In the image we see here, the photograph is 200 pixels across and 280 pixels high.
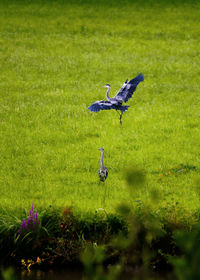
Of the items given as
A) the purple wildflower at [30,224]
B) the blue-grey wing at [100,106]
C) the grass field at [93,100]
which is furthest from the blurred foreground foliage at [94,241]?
the blue-grey wing at [100,106]

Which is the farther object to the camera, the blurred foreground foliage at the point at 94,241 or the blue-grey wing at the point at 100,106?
the blue-grey wing at the point at 100,106

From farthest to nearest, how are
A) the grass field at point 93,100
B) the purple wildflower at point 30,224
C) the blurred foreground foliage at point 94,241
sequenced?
the grass field at point 93,100
the purple wildflower at point 30,224
the blurred foreground foliage at point 94,241

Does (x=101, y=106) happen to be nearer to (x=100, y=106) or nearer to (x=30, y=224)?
(x=100, y=106)

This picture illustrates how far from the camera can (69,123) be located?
1608cm

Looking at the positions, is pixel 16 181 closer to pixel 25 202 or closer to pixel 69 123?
pixel 25 202

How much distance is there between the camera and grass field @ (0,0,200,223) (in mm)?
11070

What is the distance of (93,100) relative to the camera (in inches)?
730

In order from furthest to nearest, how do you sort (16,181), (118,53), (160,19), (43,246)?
(160,19), (118,53), (16,181), (43,246)

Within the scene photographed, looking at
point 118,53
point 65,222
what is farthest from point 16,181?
point 118,53

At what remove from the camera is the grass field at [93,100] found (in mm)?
11070

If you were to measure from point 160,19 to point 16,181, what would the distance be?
22.1m

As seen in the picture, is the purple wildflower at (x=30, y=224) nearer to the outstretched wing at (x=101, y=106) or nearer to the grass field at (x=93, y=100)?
the grass field at (x=93, y=100)

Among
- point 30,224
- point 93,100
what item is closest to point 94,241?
point 30,224

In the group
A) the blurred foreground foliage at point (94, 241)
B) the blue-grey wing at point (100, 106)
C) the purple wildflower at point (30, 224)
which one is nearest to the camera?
the blurred foreground foliage at point (94, 241)
